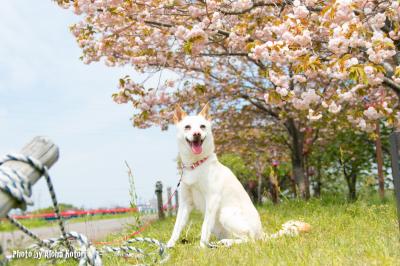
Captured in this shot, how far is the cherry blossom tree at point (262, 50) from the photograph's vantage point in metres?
6.52

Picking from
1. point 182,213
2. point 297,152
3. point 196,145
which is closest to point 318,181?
point 297,152

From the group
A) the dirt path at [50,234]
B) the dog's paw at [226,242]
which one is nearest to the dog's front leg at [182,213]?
the dog's paw at [226,242]

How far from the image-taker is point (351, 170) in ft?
57.1

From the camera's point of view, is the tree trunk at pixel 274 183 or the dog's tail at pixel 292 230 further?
the tree trunk at pixel 274 183

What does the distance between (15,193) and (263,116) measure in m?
13.2

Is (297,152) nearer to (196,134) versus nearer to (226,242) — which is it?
(226,242)

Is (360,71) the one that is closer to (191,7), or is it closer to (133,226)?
(191,7)

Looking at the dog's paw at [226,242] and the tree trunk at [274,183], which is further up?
the tree trunk at [274,183]

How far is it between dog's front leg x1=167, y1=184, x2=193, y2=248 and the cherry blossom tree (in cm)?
242

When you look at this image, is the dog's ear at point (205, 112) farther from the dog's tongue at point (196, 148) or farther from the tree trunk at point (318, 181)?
the tree trunk at point (318, 181)

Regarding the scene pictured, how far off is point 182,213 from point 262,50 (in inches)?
117

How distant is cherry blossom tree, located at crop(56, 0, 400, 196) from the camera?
21.4 ft

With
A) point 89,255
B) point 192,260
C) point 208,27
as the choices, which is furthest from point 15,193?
point 208,27

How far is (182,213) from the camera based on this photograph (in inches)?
223
